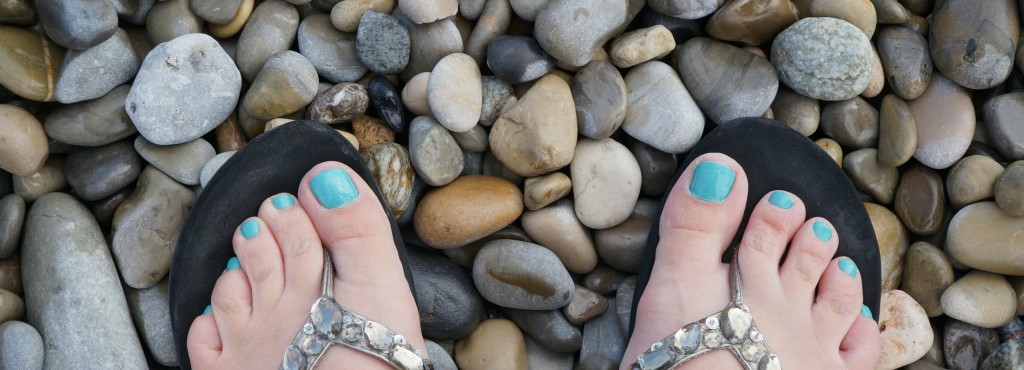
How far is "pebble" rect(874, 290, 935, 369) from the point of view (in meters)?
1.69

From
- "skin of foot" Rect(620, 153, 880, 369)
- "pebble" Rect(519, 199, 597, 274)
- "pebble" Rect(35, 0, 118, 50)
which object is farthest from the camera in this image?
"pebble" Rect(519, 199, 597, 274)

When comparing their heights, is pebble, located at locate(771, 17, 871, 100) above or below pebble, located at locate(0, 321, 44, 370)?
above

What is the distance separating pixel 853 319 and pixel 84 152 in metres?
1.74

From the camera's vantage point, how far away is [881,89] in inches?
67.6

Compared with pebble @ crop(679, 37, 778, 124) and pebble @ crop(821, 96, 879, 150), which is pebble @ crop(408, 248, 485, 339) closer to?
pebble @ crop(679, 37, 778, 124)

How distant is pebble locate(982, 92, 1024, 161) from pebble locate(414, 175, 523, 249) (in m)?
1.09

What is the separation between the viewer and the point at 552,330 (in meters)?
1.73

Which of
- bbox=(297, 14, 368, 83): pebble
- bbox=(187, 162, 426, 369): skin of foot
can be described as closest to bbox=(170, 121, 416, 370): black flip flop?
bbox=(187, 162, 426, 369): skin of foot


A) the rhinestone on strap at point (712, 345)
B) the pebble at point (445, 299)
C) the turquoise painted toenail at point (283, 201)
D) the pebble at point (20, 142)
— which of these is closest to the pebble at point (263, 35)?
the turquoise painted toenail at point (283, 201)

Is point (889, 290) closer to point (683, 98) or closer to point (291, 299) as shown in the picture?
point (683, 98)

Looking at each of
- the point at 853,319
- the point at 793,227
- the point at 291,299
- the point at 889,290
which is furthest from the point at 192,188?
the point at 889,290

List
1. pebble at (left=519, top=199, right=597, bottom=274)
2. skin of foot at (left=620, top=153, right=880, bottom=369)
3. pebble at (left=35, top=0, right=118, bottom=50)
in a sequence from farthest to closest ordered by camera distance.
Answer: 1. pebble at (left=519, top=199, right=597, bottom=274)
2. skin of foot at (left=620, top=153, right=880, bottom=369)
3. pebble at (left=35, top=0, right=118, bottom=50)

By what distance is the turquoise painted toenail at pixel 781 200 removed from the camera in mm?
1664

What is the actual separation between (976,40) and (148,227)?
73.5 inches
